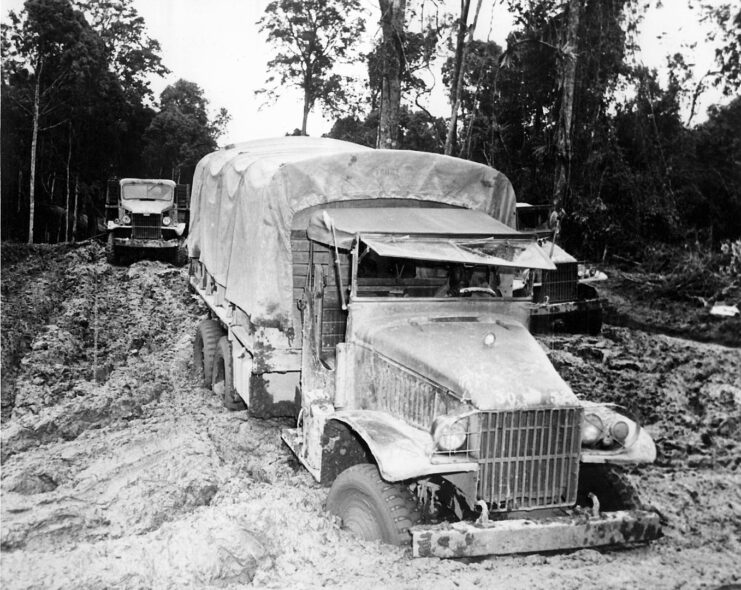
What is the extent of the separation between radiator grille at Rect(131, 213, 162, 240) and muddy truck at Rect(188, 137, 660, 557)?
1261cm

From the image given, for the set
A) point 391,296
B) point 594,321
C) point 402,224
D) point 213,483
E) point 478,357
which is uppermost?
point 402,224

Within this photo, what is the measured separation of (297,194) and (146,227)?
14859 mm

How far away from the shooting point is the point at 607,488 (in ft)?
15.5

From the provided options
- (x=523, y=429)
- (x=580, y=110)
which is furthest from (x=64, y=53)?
(x=523, y=429)

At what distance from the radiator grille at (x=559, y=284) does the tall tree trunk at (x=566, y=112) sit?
5923 mm

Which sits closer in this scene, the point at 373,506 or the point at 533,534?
the point at 533,534

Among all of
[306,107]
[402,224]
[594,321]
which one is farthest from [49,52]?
[402,224]

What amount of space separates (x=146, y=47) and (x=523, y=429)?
76.4 ft

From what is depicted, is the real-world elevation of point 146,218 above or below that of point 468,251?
below

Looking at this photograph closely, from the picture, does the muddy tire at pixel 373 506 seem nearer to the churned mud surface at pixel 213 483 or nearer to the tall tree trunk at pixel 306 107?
the churned mud surface at pixel 213 483

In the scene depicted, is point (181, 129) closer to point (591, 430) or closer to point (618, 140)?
point (618, 140)

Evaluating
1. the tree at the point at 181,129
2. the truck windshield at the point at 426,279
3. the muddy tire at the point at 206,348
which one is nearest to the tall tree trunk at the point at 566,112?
the muddy tire at the point at 206,348

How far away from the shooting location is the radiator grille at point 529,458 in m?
4.11

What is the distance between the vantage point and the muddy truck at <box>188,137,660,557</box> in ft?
13.5
